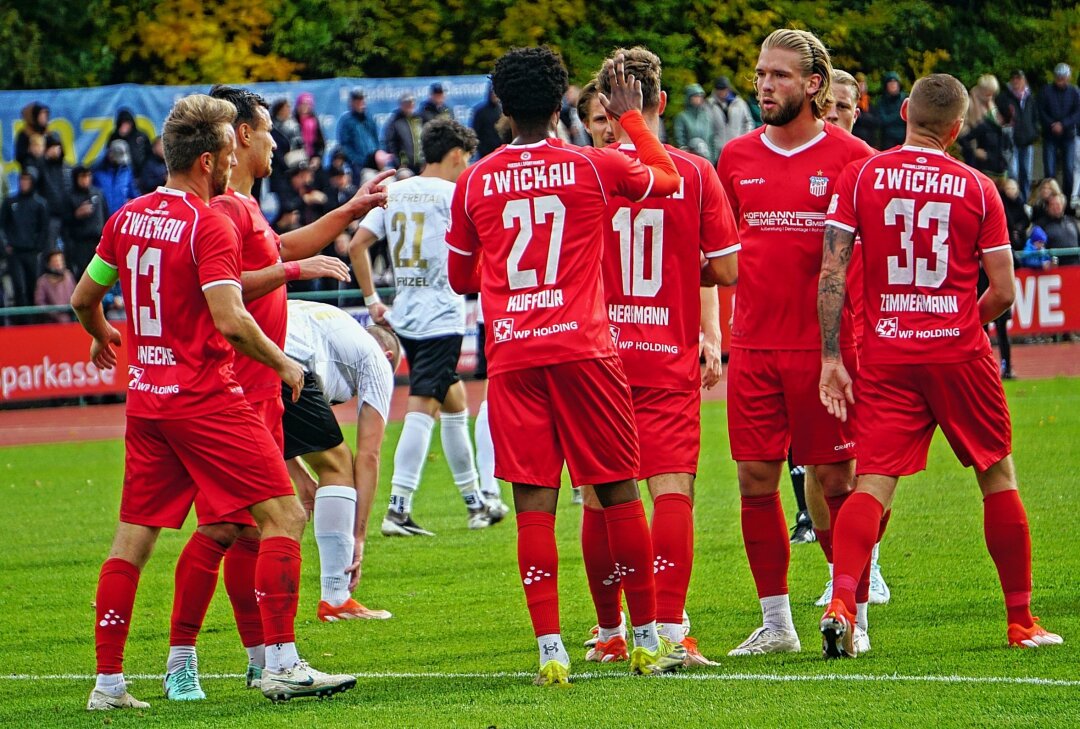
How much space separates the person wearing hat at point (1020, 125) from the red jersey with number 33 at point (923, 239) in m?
20.4

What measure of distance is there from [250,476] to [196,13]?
2415 centimetres

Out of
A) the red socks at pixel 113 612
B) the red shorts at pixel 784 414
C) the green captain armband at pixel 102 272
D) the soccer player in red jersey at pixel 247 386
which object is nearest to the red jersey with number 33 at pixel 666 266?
the red shorts at pixel 784 414

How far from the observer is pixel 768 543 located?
7.45m

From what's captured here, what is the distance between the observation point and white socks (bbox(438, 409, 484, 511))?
12.0 m

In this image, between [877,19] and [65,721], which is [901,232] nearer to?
[65,721]

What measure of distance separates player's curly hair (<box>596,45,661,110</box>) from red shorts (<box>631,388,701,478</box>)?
121 centimetres

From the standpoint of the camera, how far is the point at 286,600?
22.2 feet

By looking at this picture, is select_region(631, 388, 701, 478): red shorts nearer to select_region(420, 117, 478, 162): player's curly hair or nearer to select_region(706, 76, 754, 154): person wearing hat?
select_region(420, 117, 478, 162): player's curly hair

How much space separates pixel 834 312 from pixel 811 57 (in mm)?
1104

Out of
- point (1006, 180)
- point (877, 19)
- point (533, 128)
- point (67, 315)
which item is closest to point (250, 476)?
point (533, 128)

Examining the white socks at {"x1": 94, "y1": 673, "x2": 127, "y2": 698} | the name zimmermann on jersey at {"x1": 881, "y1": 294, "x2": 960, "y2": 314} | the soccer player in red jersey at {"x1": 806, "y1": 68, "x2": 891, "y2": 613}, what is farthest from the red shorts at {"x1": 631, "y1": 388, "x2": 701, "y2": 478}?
the white socks at {"x1": 94, "y1": 673, "x2": 127, "y2": 698}

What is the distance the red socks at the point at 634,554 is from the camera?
6.80m

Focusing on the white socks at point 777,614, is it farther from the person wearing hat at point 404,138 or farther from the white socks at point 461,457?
the person wearing hat at point 404,138

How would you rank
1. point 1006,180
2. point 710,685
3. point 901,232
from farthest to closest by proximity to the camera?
1. point 1006,180
2. point 901,232
3. point 710,685
